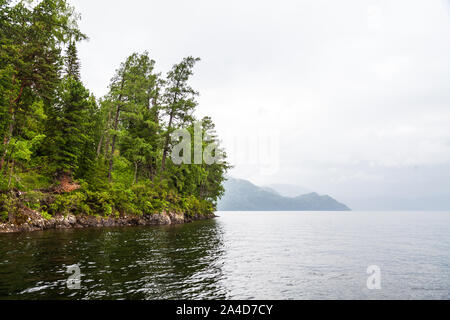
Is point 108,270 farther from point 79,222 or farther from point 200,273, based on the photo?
point 79,222

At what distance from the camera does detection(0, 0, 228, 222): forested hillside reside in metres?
26.4

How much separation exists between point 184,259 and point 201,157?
42984 millimetres

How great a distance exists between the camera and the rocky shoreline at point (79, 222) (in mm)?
25719

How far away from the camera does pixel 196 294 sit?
1023 centimetres

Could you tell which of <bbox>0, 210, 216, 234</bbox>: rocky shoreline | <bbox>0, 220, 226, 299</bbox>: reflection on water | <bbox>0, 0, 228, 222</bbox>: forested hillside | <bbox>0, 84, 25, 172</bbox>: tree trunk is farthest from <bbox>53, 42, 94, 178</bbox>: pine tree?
<bbox>0, 220, 226, 299</bbox>: reflection on water

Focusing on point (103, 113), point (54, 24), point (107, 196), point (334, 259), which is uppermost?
point (54, 24)

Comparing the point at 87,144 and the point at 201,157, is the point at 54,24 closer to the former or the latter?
the point at 87,144

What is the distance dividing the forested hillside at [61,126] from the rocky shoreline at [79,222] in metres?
0.88

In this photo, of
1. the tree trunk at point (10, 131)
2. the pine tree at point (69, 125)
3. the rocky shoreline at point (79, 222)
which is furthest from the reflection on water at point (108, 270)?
the pine tree at point (69, 125)

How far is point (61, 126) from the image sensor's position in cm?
3256

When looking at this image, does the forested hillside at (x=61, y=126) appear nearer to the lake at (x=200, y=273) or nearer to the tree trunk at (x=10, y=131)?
the tree trunk at (x=10, y=131)

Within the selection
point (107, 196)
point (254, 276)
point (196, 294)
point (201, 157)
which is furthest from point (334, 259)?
point (201, 157)

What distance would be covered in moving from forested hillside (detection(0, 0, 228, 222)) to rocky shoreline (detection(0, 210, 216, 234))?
0.88m

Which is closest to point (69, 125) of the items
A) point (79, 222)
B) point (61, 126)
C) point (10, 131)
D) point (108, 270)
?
point (61, 126)
